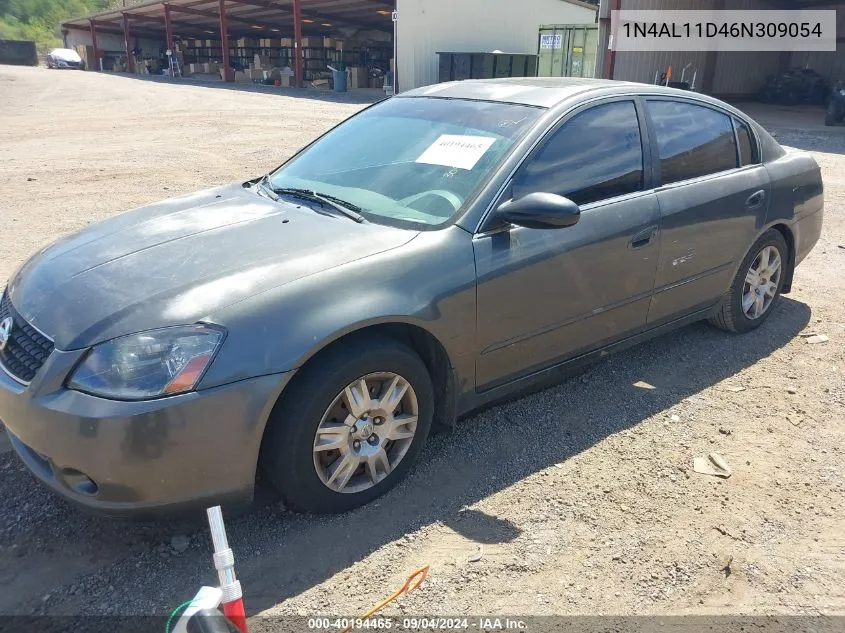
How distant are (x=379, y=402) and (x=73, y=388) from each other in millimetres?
1109

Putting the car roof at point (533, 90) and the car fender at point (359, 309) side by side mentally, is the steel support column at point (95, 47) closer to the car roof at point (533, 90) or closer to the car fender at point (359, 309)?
the car roof at point (533, 90)

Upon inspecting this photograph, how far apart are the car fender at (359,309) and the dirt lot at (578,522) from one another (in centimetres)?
61

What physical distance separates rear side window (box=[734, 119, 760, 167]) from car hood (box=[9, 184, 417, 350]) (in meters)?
2.61

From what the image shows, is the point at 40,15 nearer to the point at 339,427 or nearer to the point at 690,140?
the point at 690,140

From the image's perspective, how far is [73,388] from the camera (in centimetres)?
230

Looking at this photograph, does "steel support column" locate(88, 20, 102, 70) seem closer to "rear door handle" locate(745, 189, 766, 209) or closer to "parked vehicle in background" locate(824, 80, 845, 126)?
"parked vehicle in background" locate(824, 80, 845, 126)

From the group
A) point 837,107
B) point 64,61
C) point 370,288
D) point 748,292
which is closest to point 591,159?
point 370,288

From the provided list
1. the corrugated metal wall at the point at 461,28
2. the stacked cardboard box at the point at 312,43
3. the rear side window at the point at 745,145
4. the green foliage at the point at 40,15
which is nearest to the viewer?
the rear side window at the point at 745,145

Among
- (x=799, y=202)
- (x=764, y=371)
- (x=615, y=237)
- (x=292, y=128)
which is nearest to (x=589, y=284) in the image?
(x=615, y=237)

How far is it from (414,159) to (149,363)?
1.67m

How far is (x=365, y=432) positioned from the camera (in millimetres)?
2768

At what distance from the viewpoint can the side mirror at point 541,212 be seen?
293 cm

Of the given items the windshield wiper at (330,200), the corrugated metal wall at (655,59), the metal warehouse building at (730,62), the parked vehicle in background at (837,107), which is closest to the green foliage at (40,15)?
the corrugated metal wall at (655,59)

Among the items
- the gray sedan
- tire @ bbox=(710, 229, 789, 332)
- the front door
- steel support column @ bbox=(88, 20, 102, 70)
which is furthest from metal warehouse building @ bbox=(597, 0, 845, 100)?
steel support column @ bbox=(88, 20, 102, 70)
